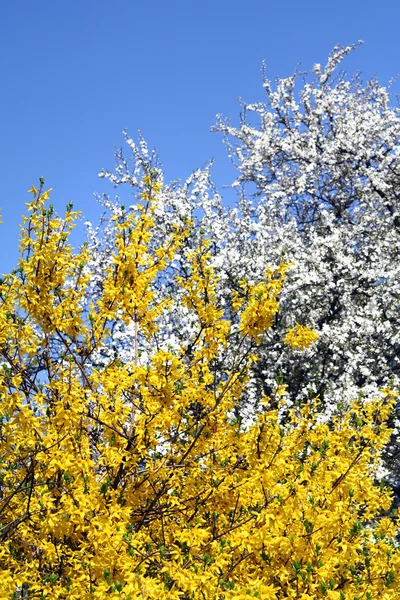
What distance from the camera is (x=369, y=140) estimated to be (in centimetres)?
1199

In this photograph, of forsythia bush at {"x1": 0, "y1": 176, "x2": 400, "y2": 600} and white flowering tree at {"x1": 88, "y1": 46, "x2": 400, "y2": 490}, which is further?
white flowering tree at {"x1": 88, "y1": 46, "x2": 400, "y2": 490}

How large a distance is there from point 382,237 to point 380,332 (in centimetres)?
198

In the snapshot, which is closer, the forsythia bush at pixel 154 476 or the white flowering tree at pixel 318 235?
the forsythia bush at pixel 154 476

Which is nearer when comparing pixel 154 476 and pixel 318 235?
pixel 154 476

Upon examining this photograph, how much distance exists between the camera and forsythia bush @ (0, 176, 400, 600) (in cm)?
387

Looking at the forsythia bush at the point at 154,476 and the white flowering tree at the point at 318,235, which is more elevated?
the white flowering tree at the point at 318,235

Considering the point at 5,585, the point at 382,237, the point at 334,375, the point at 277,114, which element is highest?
the point at 277,114

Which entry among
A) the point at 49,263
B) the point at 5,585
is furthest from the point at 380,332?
the point at 5,585

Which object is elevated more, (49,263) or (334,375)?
(334,375)

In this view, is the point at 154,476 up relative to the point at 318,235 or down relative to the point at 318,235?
down

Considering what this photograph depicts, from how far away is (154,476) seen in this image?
473 centimetres

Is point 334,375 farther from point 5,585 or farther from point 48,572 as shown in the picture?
point 5,585

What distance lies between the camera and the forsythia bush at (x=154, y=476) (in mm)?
3871

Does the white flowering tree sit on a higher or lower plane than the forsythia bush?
higher
